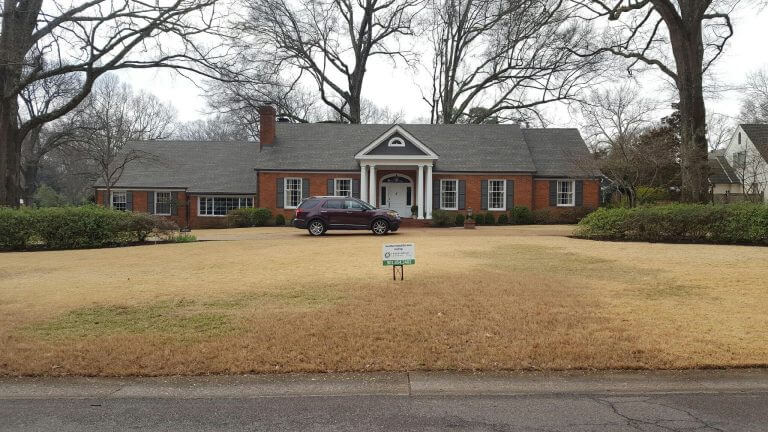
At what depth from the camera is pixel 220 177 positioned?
114 ft

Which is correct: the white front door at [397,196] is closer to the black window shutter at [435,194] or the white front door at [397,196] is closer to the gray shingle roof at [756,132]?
the black window shutter at [435,194]

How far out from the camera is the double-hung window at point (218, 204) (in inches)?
1330

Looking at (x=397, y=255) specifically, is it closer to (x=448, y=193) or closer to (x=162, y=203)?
(x=448, y=193)

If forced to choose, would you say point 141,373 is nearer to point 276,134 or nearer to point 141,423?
point 141,423

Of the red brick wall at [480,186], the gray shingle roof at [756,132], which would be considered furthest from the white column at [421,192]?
the gray shingle roof at [756,132]

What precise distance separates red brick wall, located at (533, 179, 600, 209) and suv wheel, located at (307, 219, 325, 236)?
15730 mm

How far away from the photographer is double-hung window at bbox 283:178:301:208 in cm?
3198

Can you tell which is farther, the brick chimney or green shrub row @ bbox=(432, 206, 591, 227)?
the brick chimney

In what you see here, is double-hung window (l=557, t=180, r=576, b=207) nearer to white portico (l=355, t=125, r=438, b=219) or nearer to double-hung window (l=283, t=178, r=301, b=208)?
white portico (l=355, t=125, r=438, b=219)

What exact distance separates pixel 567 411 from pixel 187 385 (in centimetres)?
344

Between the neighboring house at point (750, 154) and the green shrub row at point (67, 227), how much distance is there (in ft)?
118

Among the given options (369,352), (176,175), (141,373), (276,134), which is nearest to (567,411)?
(369,352)

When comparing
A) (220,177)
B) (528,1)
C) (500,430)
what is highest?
(528,1)

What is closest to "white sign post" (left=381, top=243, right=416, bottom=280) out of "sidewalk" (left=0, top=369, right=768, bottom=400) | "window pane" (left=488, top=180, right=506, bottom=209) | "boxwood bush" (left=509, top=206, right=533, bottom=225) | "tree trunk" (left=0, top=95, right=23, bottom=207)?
"sidewalk" (left=0, top=369, right=768, bottom=400)
